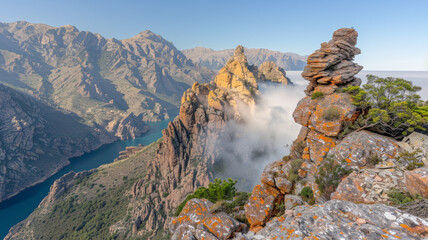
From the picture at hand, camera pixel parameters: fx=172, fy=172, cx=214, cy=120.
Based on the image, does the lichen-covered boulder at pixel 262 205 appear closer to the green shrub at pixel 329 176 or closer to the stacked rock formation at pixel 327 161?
the stacked rock formation at pixel 327 161

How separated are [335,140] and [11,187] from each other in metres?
245

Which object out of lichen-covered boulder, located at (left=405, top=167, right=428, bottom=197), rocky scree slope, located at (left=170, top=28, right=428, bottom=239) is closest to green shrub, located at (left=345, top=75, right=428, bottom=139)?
rocky scree slope, located at (left=170, top=28, right=428, bottom=239)

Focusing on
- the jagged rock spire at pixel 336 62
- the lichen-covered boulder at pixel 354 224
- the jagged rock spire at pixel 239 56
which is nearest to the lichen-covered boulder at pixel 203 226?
the lichen-covered boulder at pixel 354 224

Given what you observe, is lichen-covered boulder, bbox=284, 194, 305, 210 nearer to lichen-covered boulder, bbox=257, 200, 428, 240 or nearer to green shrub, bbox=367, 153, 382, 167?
green shrub, bbox=367, 153, 382, 167

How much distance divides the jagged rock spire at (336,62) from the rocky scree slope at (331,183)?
0.41ft

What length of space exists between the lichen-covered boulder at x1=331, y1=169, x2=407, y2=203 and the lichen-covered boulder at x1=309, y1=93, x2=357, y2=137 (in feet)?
24.5

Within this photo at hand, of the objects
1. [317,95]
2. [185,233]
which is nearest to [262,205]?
[185,233]

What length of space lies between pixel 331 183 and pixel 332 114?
914 centimetres

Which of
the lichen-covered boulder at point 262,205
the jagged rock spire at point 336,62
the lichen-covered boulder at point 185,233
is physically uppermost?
the jagged rock spire at point 336,62

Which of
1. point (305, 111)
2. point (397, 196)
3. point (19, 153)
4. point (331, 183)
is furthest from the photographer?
point (19, 153)

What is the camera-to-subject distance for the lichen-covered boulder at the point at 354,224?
755 cm

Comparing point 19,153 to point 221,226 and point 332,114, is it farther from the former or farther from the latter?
point 332,114

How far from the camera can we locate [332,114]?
22.0 metres

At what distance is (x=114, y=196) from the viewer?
104 meters
